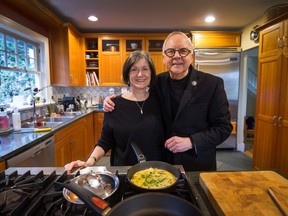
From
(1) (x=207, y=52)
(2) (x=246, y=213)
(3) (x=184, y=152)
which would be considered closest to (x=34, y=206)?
(2) (x=246, y=213)

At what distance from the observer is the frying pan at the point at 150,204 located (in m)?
0.50

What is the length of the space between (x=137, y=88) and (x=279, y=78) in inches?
76.8

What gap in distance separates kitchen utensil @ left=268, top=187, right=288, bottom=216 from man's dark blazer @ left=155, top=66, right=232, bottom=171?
0.43 metres

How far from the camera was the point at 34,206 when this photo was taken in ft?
1.78

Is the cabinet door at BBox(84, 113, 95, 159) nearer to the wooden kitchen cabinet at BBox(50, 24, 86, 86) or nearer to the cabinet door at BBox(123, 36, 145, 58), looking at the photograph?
the wooden kitchen cabinet at BBox(50, 24, 86, 86)

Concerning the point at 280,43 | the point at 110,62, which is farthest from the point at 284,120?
the point at 110,62

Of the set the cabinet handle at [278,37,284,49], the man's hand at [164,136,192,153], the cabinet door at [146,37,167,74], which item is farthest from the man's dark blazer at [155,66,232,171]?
the cabinet door at [146,37,167,74]

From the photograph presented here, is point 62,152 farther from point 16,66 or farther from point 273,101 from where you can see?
point 273,101

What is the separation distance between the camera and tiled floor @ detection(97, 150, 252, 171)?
3166 millimetres

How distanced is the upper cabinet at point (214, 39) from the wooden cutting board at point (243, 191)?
3.43 meters

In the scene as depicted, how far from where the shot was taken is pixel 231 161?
3.46m

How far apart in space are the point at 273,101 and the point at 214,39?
194 cm

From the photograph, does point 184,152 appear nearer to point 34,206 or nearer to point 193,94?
point 193,94

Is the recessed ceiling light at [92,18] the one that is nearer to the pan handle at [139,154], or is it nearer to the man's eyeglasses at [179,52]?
the man's eyeglasses at [179,52]
